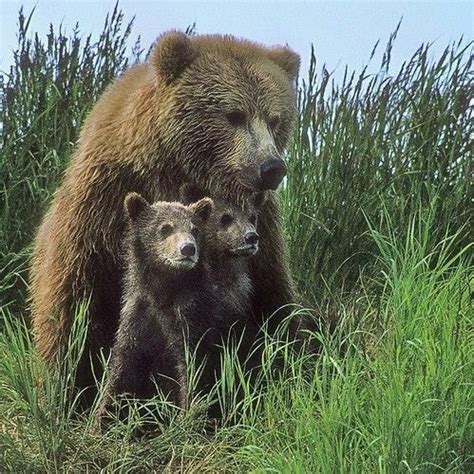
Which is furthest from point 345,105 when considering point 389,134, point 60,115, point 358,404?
point 358,404

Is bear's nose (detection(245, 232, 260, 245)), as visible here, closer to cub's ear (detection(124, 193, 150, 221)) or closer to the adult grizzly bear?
the adult grizzly bear

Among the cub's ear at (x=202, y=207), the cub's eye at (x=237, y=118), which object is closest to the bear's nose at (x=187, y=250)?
the cub's ear at (x=202, y=207)

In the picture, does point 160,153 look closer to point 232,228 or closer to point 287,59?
point 232,228

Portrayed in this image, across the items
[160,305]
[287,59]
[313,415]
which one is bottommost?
[313,415]

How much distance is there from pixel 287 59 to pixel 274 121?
0.37 m

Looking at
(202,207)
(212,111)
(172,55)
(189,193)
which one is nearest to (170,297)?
(202,207)

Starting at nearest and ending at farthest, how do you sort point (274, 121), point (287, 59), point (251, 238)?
point (251, 238), point (274, 121), point (287, 59)

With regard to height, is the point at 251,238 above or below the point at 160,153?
below

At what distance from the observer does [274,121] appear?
15.8ft

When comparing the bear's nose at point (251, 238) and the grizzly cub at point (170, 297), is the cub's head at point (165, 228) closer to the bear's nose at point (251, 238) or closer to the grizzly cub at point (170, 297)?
the grizzly cub at point (170, 297)

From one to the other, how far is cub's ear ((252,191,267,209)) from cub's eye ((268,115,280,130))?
0.93 feet

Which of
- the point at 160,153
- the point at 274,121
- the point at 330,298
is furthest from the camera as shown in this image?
the point at 330,298

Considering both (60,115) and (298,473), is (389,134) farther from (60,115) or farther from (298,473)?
(298,473)

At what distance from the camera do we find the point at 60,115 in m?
6.43
